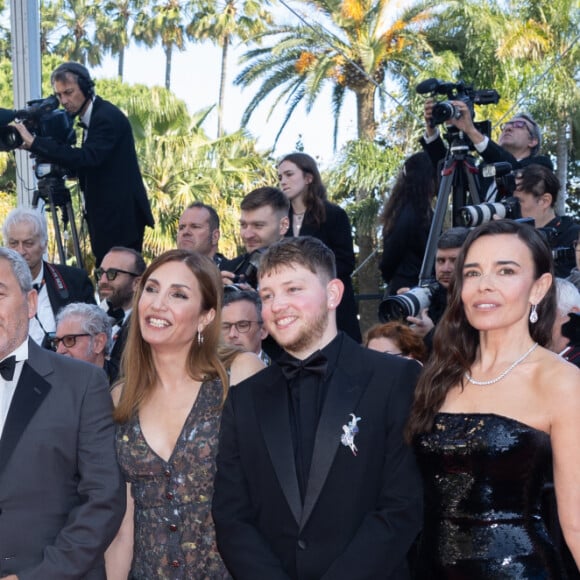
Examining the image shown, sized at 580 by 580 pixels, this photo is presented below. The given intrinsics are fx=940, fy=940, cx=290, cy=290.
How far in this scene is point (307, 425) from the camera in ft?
9.92

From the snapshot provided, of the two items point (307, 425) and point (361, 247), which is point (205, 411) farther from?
point (361, 247)

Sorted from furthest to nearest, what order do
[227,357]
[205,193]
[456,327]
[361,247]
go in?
[205,193], [361,247], [227,357], [456,327]

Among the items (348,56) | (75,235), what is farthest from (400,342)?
(348,56)

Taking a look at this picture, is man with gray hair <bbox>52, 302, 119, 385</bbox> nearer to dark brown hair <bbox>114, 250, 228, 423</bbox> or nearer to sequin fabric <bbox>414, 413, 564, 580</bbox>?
dark brown hair <bbox>114, 250, 228, 423</bbox>

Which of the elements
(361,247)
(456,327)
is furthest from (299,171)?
(361,247)

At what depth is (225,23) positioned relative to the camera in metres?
31.9

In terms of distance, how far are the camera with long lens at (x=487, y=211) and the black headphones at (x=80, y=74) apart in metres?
2.57

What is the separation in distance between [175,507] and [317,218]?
2.71m

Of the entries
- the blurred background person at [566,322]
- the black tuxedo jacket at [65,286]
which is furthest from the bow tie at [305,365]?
the black tuxedo jacket at [65,286]

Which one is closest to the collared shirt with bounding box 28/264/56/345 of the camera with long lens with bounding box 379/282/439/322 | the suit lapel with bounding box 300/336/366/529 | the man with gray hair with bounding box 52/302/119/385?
the man with gray hair with bounding box 52/302/119/385

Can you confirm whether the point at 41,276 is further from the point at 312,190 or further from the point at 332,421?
the point at 332,421

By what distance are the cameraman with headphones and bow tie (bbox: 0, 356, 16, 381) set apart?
3087 millimetres

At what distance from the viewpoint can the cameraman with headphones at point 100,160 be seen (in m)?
5.98

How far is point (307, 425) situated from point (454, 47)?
2038 centimetres
